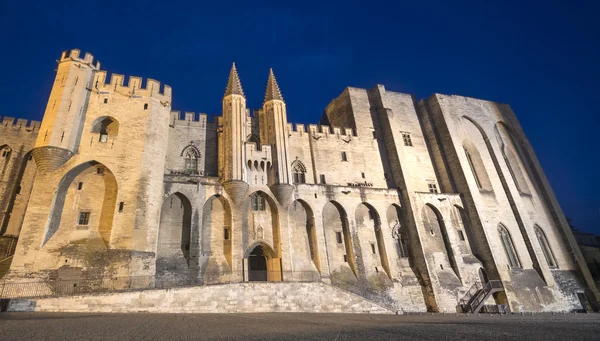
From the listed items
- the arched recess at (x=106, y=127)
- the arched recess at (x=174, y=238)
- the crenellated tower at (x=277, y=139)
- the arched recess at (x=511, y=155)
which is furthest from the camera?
the arched recess at (x=511, y=155)

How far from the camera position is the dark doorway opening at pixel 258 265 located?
69.0ft

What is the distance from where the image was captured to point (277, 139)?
2206cm

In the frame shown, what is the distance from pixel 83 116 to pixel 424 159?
27.1 metres

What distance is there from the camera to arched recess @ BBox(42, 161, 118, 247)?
1585 cm

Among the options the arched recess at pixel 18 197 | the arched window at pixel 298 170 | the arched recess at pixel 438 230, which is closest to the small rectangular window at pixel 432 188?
the arched recess at pixel 438 230

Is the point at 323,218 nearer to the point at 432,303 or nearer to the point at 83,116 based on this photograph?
the point at 432,303

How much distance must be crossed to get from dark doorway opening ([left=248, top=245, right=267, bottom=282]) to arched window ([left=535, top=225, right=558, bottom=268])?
2462cm

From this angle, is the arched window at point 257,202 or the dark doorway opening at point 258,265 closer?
the dark doorway opening at point 258,265

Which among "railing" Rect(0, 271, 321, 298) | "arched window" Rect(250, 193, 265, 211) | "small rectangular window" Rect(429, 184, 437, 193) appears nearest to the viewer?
"railing" Rect(0, 271, 321, 298)

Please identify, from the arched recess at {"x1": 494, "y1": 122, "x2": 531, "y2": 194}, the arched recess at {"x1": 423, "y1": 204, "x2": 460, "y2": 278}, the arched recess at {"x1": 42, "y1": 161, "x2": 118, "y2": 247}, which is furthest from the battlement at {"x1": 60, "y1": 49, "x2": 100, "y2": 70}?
the arched recess at {"x1": 494, "y1": 122, "x2": 531, "y2": 194}

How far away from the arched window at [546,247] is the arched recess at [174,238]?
97.5 feet

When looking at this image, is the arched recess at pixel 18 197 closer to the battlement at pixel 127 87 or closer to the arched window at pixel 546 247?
the battlement at pixel 127 87

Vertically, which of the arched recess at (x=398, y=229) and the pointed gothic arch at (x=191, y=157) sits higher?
the pointed gothic arch at (x=191, y=157)

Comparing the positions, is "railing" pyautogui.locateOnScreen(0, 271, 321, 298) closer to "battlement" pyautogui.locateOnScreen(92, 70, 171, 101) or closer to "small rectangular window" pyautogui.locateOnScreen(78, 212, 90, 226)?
"small rectangular window" pyautogui.locateOnScreen(78, 212, 90, 226)
